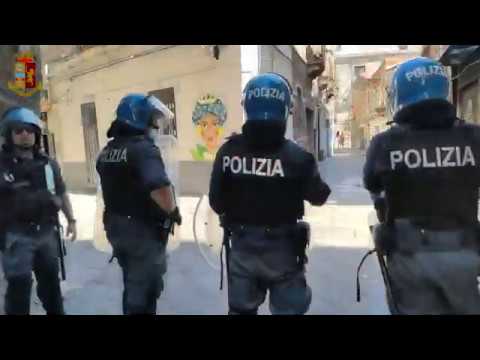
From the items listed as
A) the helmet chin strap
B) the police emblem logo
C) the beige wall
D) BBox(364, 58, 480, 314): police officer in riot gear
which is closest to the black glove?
the helmet chin strap

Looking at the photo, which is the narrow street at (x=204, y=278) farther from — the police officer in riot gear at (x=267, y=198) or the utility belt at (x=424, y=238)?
the utility belt at (x=424, y=238)

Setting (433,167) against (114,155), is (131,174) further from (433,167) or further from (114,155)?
(433,167)

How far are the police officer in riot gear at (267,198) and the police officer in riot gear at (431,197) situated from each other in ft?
1.15

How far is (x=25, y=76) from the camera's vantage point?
3.86 metres

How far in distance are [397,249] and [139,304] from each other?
1.46m

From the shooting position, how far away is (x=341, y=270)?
4.22 metres

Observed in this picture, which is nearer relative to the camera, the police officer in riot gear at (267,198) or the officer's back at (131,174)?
the police officer in riot gear at (267,198)

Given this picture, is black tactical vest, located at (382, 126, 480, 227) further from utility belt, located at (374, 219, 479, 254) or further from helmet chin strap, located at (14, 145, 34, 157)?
helmet chin strap, located at (14, 145, 34, 157)

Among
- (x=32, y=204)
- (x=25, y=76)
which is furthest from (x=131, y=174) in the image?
(x=25, y=76)

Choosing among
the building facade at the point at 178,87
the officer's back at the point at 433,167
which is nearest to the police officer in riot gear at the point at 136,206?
the officer's back at the point at 433,167

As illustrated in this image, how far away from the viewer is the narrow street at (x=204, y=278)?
3.31 metres

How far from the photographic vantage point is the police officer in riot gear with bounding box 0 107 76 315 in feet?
7.64

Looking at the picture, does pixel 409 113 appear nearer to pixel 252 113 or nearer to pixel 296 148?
pixel 296 148
